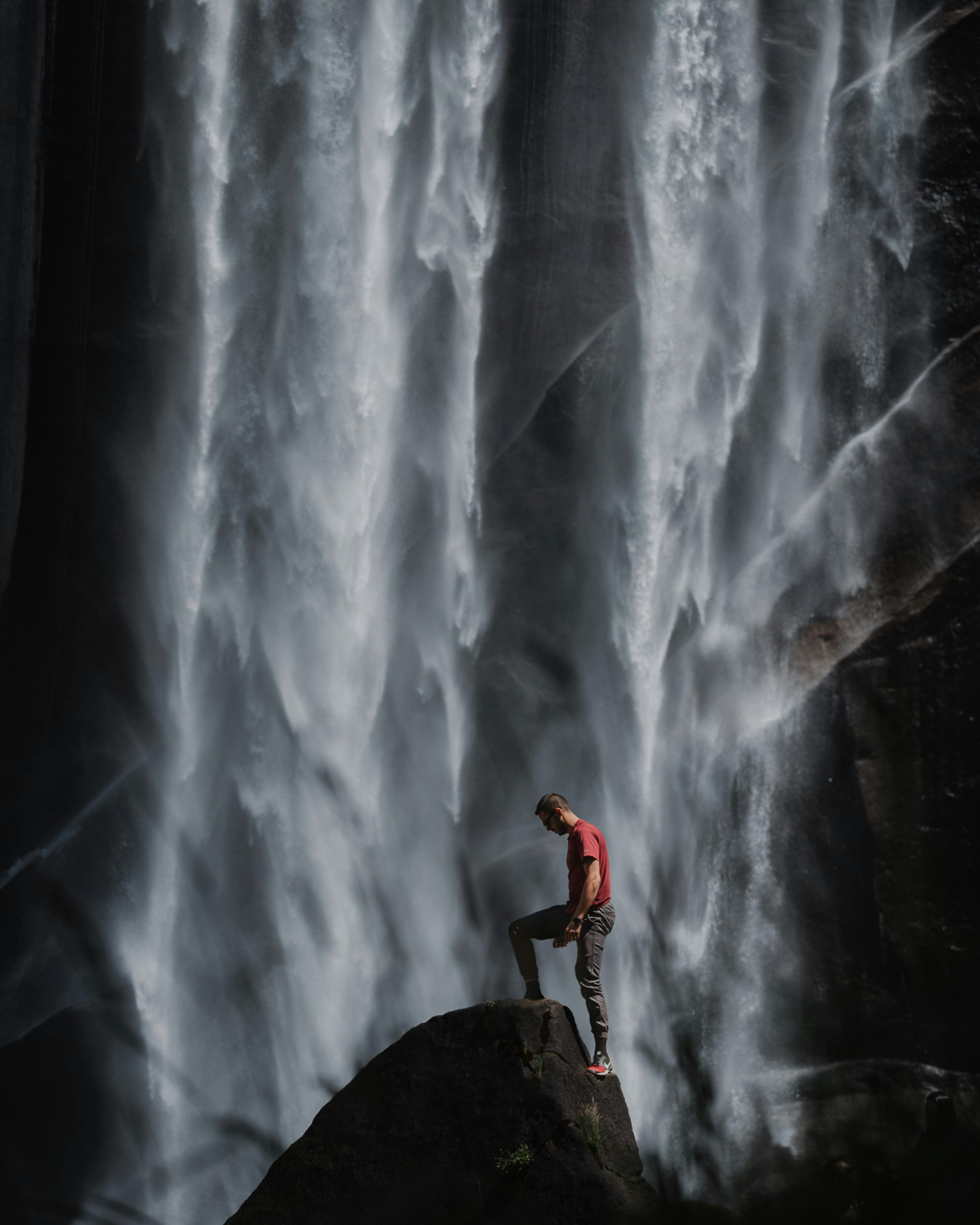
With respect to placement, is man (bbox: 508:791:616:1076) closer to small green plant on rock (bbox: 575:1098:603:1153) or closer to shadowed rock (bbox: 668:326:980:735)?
small green plant on rock (bbox: 575:1098:603:1153)

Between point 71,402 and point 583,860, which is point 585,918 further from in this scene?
point 71,402

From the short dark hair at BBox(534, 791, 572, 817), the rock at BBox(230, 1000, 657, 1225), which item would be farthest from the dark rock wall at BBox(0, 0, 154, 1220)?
the short dark hair at BBox(534, 791, 572, 817)

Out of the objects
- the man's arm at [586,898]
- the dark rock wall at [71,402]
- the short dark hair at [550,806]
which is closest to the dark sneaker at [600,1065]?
the man's arm at [586,898]

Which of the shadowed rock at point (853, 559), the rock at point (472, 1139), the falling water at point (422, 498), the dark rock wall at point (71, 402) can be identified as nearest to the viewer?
the rock at point (472, 1139)

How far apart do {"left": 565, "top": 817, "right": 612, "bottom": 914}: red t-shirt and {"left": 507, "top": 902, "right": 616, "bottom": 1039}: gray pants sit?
0.07m

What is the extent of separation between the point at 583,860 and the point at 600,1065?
1.13m

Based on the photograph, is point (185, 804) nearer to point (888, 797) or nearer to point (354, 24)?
point (888, 797)

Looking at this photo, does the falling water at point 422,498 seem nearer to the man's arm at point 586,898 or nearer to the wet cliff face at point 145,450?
the wet cliff face at point 145,450

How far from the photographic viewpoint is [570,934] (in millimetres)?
5555

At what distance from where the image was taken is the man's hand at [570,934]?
5.55 m

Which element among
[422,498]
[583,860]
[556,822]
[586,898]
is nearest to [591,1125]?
[586,898]

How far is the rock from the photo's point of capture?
17.2 feet

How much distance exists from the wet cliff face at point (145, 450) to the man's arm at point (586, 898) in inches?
103

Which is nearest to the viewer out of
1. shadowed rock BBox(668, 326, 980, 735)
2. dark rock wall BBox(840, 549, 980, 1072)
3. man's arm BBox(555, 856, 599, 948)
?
man's arm BBox(555, 856, 599, 948)
